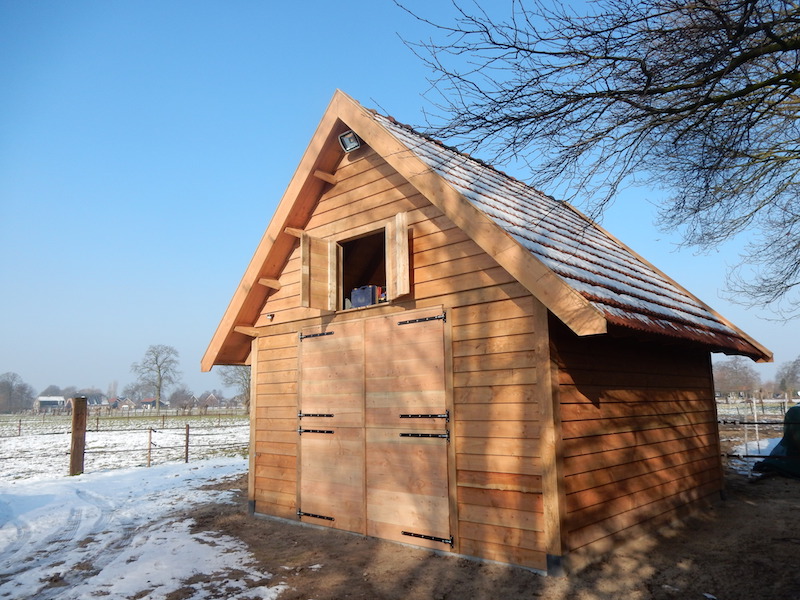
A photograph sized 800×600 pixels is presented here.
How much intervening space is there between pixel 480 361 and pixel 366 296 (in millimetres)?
2155

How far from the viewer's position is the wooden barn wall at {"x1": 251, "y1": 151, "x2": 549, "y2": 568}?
5.17 m

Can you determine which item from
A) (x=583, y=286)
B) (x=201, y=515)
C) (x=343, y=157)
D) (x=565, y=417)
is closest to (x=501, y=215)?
(x=583, y=286)

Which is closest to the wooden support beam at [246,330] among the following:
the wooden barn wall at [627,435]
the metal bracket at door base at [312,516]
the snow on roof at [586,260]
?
the metal bracket at door base at [312,516]

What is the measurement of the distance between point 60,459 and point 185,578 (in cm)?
1489

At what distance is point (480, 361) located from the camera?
18.7ft

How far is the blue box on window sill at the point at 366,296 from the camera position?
23.6 ft

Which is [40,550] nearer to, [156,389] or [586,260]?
[586,260]

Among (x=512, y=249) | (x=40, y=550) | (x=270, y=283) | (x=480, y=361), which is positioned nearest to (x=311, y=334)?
(x=270, y=283)

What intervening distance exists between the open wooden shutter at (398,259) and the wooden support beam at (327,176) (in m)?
1.72

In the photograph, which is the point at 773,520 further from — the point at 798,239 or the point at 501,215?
the point at 501,215

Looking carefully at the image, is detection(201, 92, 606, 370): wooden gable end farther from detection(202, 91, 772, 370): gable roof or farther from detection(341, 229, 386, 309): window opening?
detection(341, 229, 386, 309): window opening

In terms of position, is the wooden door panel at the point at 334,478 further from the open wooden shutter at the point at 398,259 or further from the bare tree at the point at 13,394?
the bare tree at the point at 13,394

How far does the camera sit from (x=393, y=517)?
6203 mm

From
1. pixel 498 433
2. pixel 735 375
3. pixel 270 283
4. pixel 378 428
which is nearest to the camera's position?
pixel 498 433
